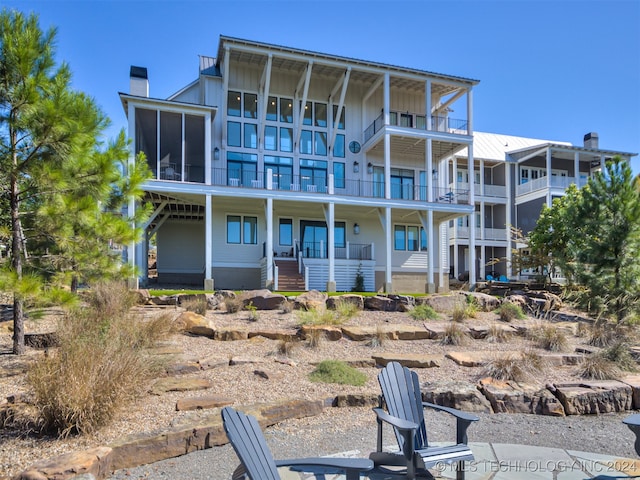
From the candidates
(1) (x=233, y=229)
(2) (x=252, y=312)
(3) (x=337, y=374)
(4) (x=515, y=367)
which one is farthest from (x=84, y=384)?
(1) (x=233, y=229)

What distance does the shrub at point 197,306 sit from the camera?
31.5 ft

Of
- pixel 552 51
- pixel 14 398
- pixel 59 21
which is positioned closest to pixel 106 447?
pixel 14 398

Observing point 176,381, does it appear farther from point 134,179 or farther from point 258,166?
point 258,166

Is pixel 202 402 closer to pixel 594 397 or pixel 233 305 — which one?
pixel 594 397

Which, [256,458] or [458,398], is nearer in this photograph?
[256,458]

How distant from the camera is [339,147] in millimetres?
20531

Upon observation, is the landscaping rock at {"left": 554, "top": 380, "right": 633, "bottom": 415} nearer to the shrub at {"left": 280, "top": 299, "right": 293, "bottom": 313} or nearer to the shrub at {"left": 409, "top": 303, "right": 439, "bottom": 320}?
the shrub at {"left": 409, "top": 303, "right": 439, "bottom": 320}

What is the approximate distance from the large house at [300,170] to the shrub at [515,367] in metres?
10.7

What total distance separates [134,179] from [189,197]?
390 inches

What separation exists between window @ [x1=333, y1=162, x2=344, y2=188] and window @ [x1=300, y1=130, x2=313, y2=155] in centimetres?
146

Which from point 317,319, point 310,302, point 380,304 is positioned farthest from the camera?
point 380,304

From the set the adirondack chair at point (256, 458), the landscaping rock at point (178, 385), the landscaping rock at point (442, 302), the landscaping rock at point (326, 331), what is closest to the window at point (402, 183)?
the landscaping rock at point (442, 302)

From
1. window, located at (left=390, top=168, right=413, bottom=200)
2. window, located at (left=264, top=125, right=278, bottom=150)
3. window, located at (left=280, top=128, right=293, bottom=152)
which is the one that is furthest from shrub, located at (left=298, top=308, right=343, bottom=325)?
window, located at (left=390, top=168, right=413, bottom=200)

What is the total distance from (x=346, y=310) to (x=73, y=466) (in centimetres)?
727
